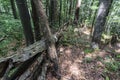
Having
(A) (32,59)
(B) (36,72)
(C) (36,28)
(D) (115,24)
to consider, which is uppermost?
(C) (36,28)

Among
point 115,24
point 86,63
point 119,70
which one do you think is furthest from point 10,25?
point 115,24

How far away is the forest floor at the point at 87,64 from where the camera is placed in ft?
18.0

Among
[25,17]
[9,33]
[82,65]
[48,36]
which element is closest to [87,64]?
[82,65]

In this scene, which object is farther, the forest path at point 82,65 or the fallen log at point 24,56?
the forest path at point 82,65

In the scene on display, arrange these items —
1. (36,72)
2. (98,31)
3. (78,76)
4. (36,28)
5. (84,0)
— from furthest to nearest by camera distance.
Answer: (84,0) → (98,31) → (36,28) → (78,76) → (36,72)

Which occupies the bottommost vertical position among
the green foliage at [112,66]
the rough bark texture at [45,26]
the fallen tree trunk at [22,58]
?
the green foliage at [112,66]

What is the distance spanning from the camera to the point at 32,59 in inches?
180

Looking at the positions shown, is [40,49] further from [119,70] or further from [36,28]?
[119,70]

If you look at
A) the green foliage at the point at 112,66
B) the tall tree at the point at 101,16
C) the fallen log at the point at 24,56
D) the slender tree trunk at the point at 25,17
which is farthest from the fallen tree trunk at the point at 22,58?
the tall tree at the point at 101,16

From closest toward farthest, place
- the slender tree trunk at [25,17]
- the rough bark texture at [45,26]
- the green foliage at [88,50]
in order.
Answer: the rough bark texture at [45,26], the slender tree trunk at [25,17], the green foliage at [88,50]

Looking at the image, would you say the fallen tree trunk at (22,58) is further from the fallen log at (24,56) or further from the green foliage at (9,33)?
the green foliage at (9,33)

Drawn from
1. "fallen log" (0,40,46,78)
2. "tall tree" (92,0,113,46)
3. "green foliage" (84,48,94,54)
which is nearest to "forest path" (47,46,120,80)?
"green foliage" (84,48,94,54)

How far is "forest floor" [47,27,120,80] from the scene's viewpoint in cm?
550

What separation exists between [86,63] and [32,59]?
2.85 m
